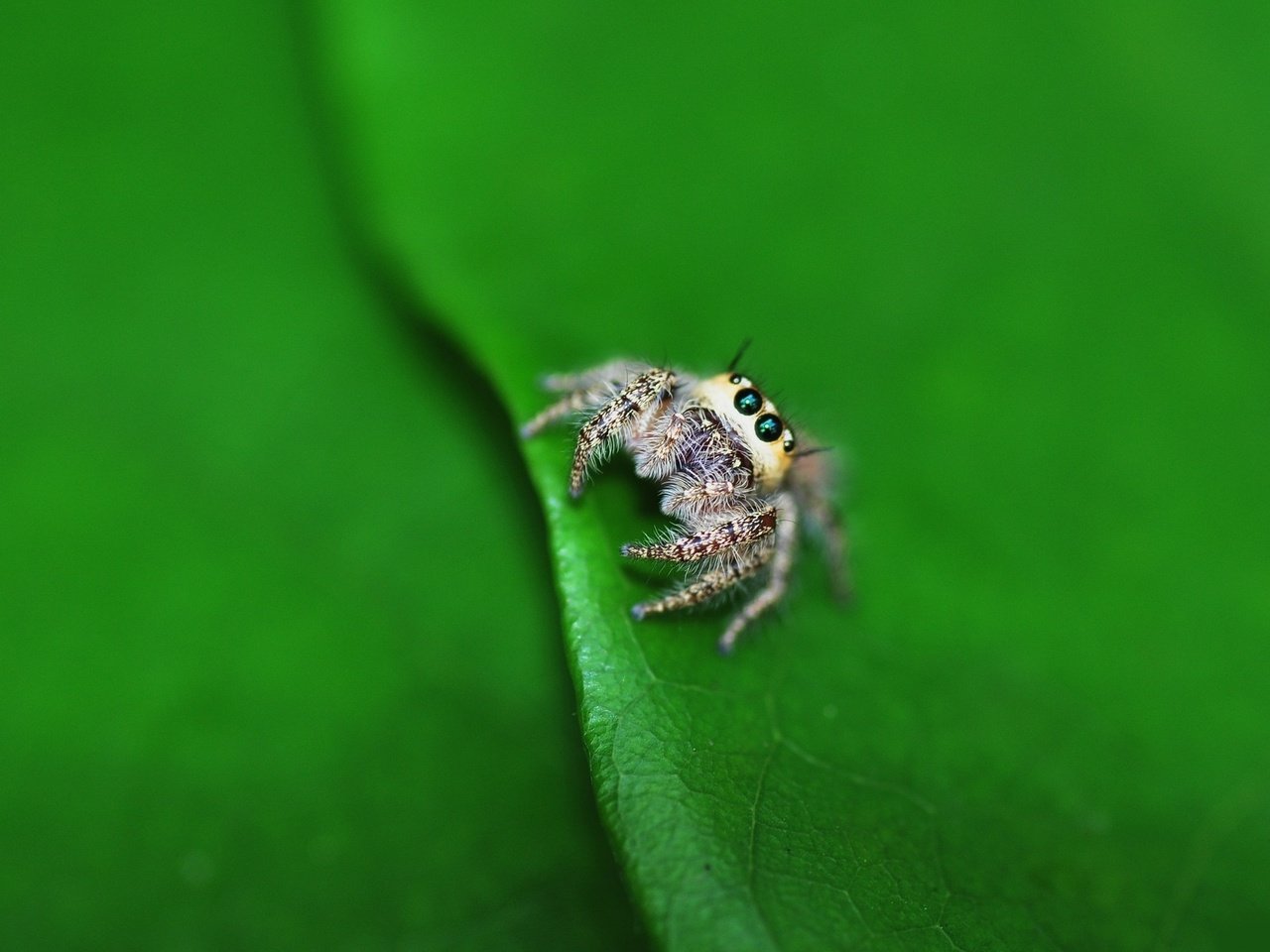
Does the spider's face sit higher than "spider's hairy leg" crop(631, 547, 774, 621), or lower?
higher

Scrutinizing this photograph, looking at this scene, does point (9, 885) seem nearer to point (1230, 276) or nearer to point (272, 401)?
point (272, 401)

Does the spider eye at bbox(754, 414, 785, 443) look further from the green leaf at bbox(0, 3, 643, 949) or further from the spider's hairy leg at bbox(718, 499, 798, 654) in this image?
the green leaf at bbox(0, 3, 643, 949)

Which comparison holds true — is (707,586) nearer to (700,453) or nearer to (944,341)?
(700,453)

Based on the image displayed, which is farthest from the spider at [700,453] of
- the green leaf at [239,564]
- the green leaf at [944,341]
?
the green leaf at [239,564]

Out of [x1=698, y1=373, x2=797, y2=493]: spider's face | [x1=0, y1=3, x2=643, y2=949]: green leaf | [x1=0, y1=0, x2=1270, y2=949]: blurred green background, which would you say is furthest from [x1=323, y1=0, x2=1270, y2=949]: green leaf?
[x1=0, y1=3, x2=643, y2=949]: green leaf

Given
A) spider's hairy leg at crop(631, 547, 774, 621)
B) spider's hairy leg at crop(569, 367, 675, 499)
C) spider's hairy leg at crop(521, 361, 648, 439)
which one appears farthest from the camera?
spider's hairy leg at crop(521, 361, 648, 439)

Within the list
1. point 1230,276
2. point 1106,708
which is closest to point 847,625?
point 1106,708
